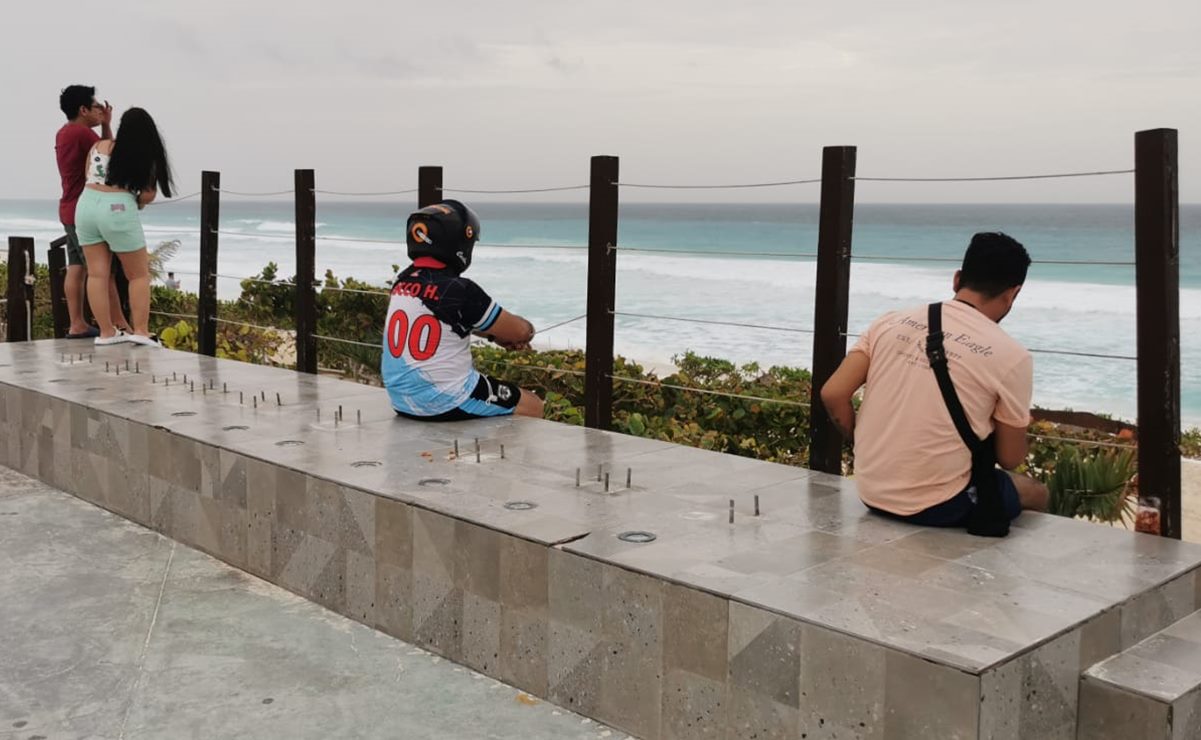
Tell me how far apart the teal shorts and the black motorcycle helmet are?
3.36 m

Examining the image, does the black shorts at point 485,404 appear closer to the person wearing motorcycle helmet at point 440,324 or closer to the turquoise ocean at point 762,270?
the person wearing motorcycle helmet at point 440,324

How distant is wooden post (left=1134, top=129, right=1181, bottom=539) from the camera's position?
4.27 metres

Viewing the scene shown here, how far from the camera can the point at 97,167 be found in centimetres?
824

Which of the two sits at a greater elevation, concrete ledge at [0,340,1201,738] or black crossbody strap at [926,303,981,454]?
black crossbody strap at [926,303,981,454]

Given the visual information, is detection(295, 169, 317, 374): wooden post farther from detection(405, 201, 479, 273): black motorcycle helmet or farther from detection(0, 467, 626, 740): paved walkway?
detection(0, 467, 626, 740): paved walkway

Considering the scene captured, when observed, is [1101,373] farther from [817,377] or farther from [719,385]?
[817,377]

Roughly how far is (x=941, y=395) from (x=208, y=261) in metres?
6.52

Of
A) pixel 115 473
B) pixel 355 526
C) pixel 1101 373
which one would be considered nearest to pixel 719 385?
pixel 115 473

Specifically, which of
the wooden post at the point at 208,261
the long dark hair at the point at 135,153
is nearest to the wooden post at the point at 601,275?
the long dark hair at the point at 135,153

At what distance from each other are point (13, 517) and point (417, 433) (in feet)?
6.07

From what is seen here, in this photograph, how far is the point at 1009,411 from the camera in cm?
370

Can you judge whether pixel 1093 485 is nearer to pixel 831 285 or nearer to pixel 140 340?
pixel 831 285

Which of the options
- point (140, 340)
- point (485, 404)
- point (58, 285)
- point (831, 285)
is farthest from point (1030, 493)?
point (58, 285)

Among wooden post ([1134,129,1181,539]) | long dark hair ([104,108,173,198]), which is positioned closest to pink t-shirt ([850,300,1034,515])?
wooden post ([1134,129,1181,539])
